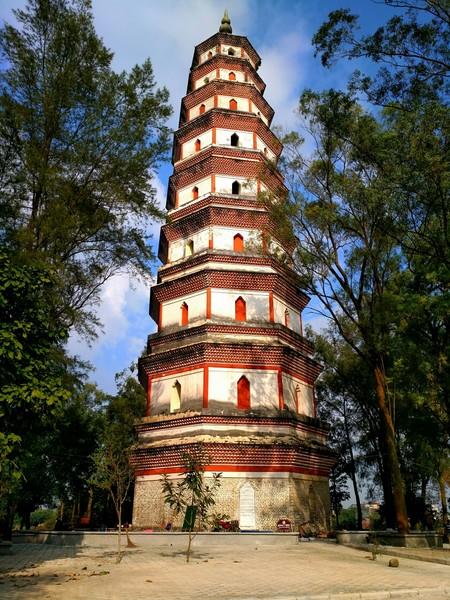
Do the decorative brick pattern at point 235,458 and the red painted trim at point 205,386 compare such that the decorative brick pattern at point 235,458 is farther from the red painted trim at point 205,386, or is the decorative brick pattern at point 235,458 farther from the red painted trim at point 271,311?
the red painted trim at point 271,311

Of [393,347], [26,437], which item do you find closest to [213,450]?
[393,347]

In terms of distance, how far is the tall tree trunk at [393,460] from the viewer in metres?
12.4

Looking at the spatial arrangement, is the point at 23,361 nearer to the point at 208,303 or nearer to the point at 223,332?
the point at 223,332

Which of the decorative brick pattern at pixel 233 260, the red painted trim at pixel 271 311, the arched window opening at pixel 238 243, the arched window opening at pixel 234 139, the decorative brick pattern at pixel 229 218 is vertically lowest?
the red painted trim at pixel 271 311

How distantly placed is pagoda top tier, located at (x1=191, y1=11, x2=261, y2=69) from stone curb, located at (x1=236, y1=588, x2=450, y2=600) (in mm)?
20659

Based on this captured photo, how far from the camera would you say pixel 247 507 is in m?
13.9

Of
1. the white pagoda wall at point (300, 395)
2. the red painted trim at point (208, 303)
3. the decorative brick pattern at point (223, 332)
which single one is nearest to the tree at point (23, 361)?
the decorative brick pattern at point (223, 332)

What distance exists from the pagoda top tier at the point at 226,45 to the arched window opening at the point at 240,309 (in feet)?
36.9

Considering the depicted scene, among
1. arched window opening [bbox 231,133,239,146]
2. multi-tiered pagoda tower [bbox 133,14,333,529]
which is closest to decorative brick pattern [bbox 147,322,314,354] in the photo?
multi-tiered pagoda tower [bbox 133,14,333,529]

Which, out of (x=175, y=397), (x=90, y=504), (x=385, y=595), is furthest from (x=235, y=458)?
(x=90, y=504)

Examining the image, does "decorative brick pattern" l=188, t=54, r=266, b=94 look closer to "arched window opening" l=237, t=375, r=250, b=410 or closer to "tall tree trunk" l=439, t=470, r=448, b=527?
"arched window opening" l=237, t=375, r=250, b=410

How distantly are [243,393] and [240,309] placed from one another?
272 centimetres

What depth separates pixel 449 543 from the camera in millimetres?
14242

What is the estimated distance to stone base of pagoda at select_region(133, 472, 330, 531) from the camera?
45.4ft
